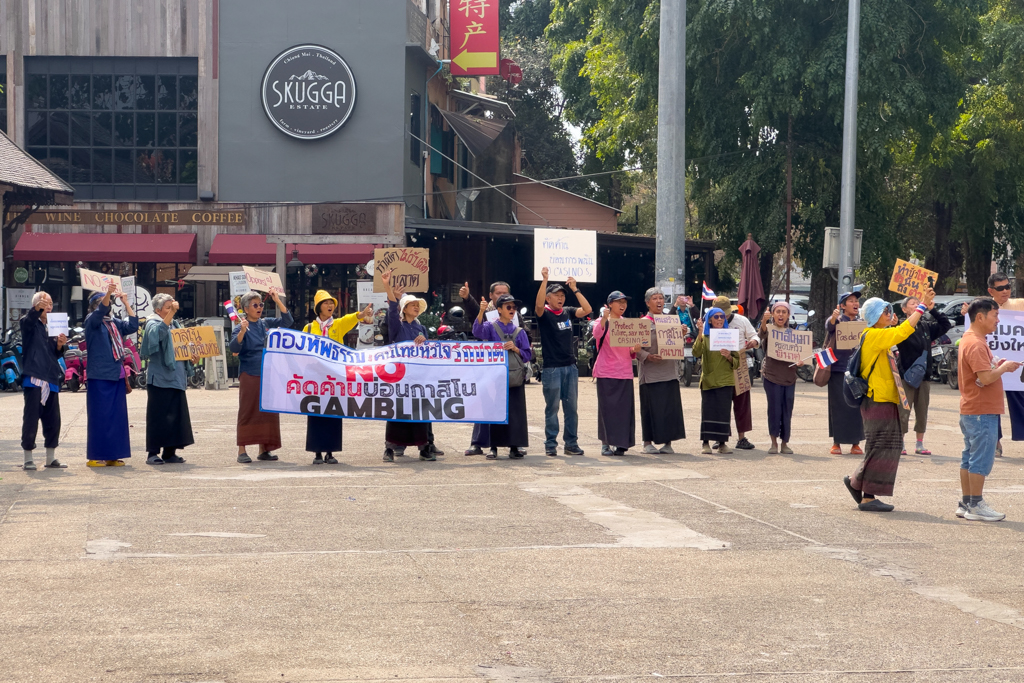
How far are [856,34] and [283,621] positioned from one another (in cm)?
2096

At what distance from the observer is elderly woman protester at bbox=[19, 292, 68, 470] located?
1166 centimetres

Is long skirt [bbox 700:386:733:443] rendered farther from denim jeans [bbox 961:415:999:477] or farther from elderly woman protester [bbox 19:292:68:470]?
elderly woman protester [bbox 19:292:68:470]

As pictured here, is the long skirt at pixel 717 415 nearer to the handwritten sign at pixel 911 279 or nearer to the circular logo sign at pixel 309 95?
the handwritten sign at pixel 911 279

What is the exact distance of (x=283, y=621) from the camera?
19.4 feet

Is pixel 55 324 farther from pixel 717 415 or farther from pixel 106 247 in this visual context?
pixel 106 247

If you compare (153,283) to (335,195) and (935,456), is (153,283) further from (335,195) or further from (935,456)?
(935,456)

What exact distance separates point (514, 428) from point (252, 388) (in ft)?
9.01

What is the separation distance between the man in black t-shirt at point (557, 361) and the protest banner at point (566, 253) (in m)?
3.00

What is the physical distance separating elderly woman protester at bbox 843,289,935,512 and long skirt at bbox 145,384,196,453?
6.67 metres

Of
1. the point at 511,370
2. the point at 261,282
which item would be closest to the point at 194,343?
the point at 261,282

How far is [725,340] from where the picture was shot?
12.8 meters

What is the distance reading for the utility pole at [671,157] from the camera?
22.5m

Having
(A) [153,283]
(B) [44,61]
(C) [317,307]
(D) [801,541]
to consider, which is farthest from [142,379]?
(D) [801,541]

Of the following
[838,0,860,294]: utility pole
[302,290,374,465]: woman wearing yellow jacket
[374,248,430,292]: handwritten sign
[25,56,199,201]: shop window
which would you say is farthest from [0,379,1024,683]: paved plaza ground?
[25,56,199,201]: shop window
